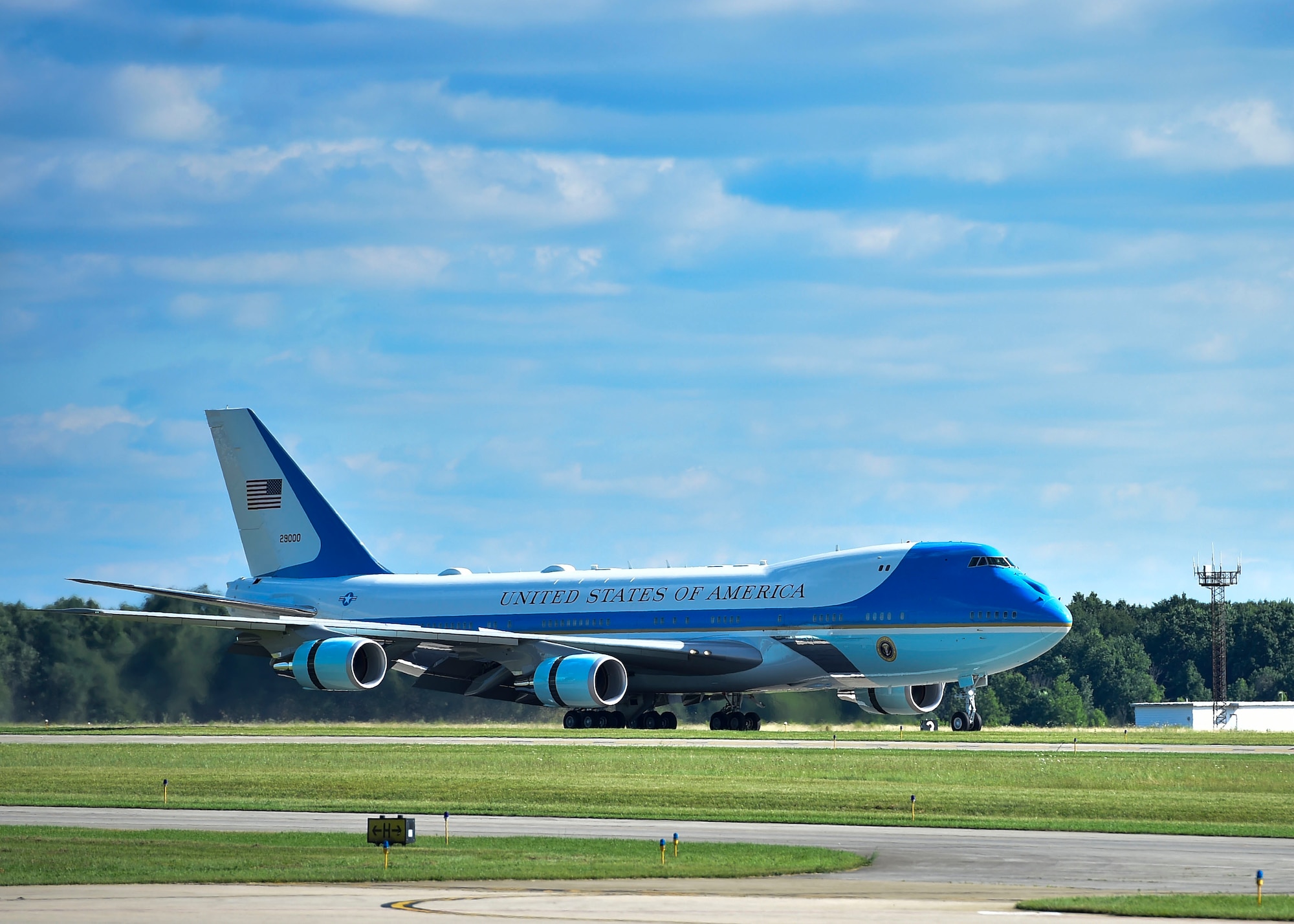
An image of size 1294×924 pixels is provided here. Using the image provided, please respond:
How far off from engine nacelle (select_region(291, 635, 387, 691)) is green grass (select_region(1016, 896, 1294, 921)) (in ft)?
126

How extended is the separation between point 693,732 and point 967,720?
9196 millimetres

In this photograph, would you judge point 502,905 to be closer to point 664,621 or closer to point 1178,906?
point 1178,906

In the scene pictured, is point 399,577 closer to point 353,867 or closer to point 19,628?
point 19,628

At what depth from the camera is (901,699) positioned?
57719 mm

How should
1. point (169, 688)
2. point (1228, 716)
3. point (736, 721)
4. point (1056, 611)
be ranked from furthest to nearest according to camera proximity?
point (1228, 716), point (169, 688), point (736, 721), point (1056, 611)

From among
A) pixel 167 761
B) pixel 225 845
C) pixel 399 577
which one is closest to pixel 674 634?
pixel 399 577

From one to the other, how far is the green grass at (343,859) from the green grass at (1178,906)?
4.12m

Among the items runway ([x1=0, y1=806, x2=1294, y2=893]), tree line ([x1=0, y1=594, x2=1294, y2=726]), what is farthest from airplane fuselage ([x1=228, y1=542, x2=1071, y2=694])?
runway ([x1=0, y1=806, x2=1294, y2=893])

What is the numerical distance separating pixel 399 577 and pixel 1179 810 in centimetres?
4031

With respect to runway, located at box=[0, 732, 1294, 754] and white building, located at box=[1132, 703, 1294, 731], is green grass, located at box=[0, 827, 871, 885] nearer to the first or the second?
runway, located at box=[0, 732, 1294, 754]

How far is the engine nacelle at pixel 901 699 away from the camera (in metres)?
57.7

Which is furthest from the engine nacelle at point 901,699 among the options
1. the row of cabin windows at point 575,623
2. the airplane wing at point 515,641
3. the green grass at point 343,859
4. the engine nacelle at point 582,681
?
the green grass at point 343,859

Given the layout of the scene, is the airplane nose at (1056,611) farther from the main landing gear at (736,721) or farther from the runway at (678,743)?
the main landing gear at (736,721)

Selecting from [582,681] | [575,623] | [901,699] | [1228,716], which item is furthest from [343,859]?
[1228,716]
